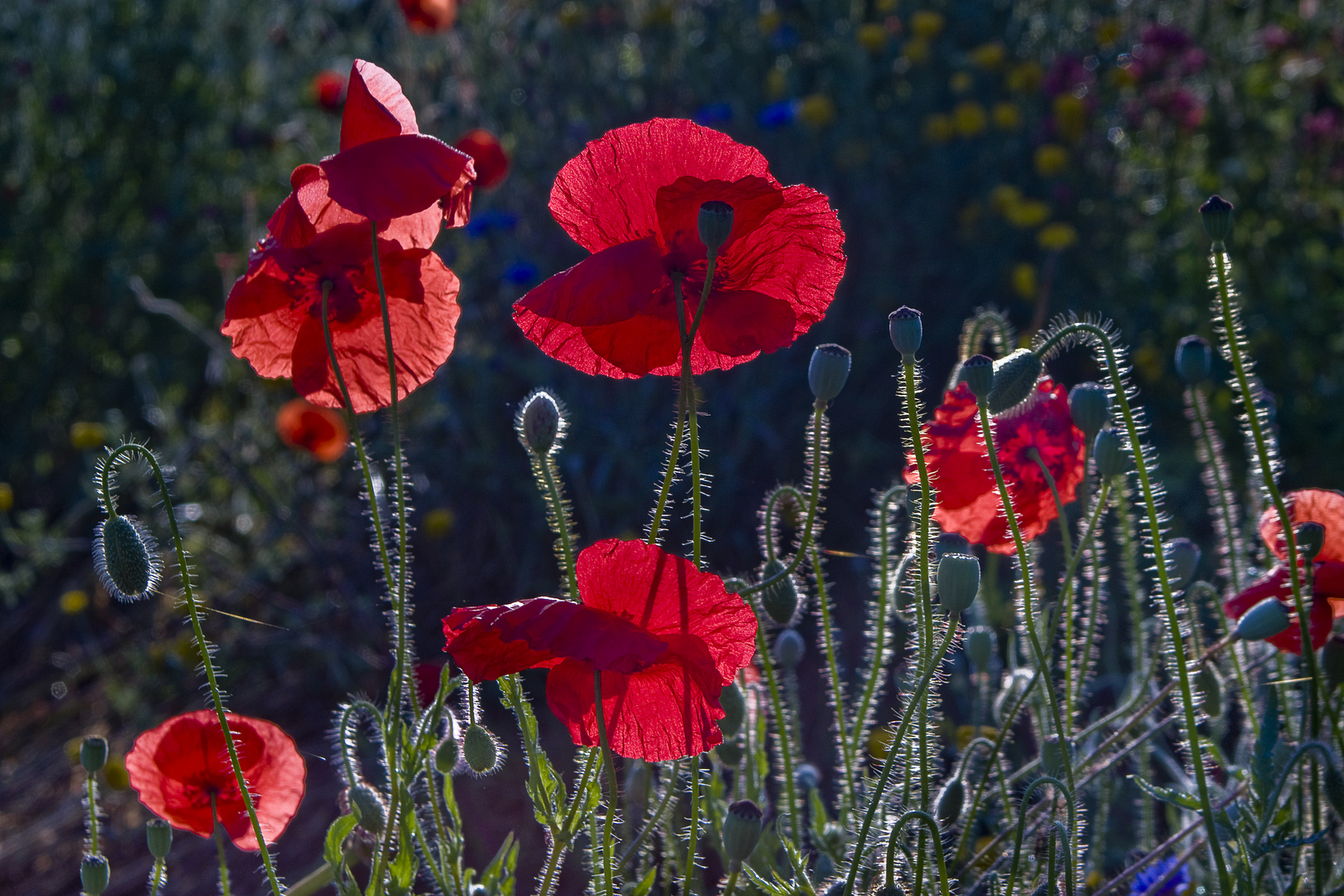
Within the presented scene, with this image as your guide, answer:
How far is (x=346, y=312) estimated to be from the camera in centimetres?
114

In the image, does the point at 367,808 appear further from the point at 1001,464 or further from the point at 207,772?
the point at 1001,464

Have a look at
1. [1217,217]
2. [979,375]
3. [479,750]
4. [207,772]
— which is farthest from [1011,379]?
[207,772]

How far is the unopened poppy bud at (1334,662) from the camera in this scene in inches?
46.3

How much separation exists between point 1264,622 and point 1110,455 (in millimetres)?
194

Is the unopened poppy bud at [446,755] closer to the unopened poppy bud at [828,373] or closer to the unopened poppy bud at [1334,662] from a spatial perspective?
the unopened poppy bud at [828,373]

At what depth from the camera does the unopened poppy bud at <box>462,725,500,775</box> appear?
1021 mm

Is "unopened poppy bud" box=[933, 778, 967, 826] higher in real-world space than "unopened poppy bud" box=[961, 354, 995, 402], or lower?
lower

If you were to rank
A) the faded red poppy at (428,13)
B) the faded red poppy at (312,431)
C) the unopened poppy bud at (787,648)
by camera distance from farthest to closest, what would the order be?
the faded red poppy at (428,13) < the faded red poppy at (312,431) < the unopened poppy bud at (787,648)

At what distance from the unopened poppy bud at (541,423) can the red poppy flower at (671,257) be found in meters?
0.05

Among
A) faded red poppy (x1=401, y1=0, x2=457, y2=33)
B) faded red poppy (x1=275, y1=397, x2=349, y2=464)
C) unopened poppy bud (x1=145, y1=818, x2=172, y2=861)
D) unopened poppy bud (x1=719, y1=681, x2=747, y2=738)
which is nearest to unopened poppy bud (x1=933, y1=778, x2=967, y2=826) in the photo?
unopened poppy bud (x1=719, y1=681, x2=747, y2=738)

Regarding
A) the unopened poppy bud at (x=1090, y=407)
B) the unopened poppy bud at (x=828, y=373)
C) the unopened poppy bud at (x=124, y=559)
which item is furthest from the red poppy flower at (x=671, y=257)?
the unopened poppy bud at (x=124, y=559)

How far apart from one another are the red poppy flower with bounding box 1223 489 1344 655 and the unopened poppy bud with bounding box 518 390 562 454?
0.68 m

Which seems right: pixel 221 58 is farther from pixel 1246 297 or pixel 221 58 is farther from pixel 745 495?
pixel 1246 297

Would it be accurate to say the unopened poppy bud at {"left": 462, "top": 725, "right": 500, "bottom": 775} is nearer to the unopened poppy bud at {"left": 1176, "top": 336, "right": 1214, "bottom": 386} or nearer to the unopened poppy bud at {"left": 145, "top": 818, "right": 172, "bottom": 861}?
the unopened poppy bud at {"left": 145, "top": 818, "right": 172, "bottom": 861}
